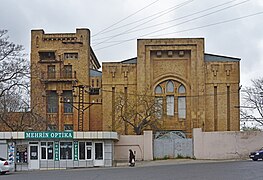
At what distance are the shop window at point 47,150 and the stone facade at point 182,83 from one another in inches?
722

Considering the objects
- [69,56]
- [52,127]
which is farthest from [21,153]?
[69,56]

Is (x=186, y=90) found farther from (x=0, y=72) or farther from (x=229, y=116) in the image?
(x=0, y=72)

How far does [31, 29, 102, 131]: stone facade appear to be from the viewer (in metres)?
71.4

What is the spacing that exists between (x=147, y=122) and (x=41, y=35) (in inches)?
718

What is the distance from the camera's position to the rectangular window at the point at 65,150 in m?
50.5

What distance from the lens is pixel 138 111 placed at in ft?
220

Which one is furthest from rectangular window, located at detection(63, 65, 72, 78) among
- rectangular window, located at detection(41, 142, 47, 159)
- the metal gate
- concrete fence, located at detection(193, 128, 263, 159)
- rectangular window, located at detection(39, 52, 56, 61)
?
concrete fence, located at detection(193, 128, 263, 159)

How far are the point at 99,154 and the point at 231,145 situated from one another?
14.0 m

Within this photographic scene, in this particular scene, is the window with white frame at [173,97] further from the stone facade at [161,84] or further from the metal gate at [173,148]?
the metal gate at [173,148]

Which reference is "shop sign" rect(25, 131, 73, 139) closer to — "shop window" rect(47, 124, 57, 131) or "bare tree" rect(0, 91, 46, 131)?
"bare tree" rect(0, 91, 46, 131)

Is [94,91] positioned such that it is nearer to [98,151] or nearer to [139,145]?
[139,145]

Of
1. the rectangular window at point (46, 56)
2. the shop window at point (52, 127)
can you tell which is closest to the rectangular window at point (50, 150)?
the shop window at point (52, 127)

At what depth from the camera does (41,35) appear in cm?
7188

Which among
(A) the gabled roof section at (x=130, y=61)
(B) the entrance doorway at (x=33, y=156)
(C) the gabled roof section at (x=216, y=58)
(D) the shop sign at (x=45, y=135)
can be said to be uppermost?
(C) the gabled roof section at (x=216, y=58)
